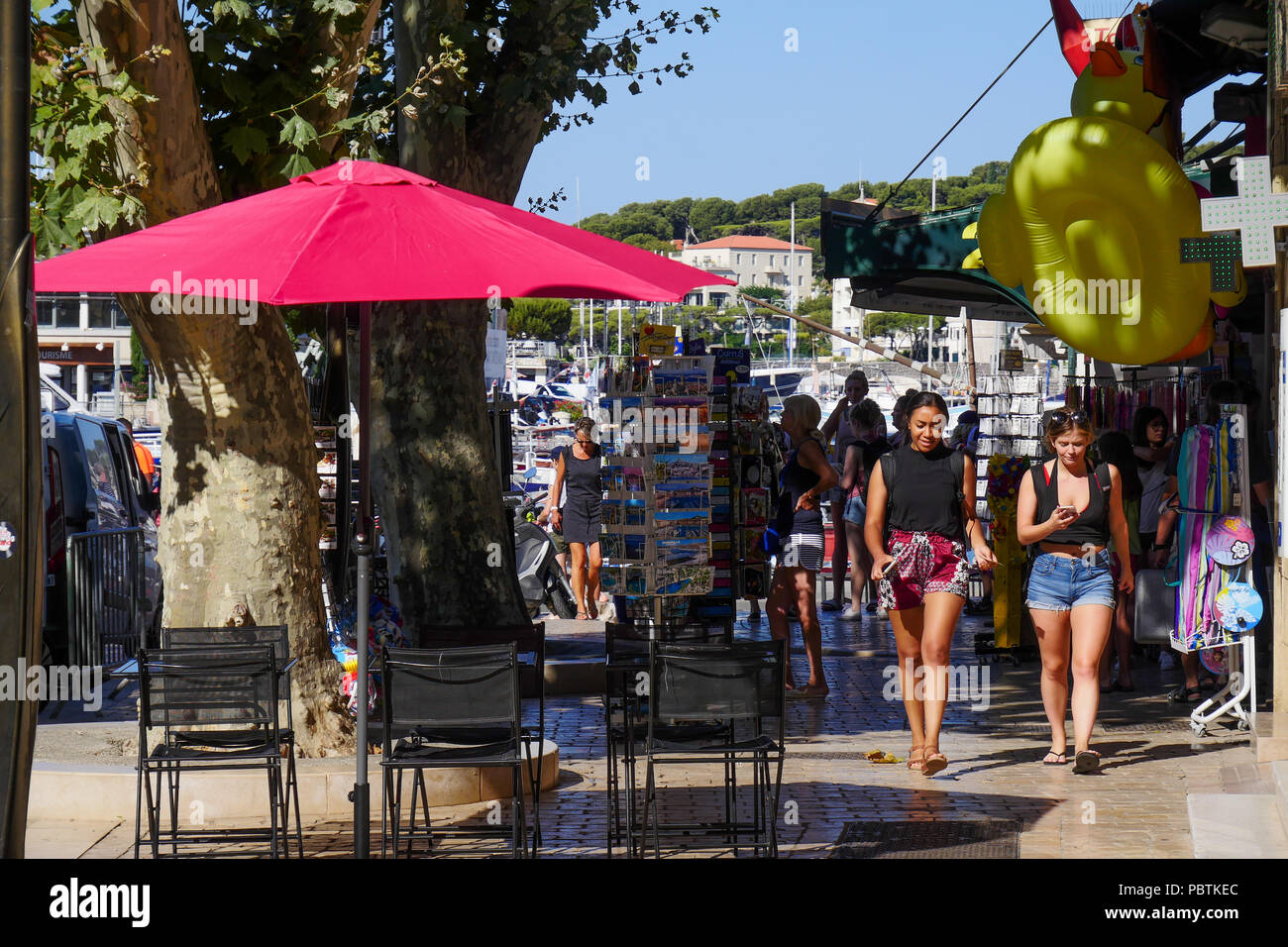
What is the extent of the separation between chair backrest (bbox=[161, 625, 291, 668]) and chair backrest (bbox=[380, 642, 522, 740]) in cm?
86

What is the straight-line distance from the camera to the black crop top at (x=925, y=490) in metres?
8.47

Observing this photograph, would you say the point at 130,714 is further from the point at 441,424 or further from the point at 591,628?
the point at 591,628

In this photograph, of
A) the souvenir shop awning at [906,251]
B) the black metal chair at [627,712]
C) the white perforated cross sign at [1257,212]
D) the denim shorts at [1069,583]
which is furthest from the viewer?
the souvenir shop awning at [906,251]

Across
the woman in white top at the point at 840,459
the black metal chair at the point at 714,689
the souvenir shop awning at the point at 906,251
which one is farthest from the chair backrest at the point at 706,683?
the woman in white top at the point at 840,459

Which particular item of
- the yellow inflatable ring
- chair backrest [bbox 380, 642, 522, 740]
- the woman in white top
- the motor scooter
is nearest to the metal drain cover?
chair backrest [bbox 380, 642, 522, 740]

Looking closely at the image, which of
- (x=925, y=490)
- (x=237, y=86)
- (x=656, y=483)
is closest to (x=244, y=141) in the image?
(x=237, y=86)

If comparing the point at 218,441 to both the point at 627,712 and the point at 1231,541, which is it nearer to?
the point at 627,712

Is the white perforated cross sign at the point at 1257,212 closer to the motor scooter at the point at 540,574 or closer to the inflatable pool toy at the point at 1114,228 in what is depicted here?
the inflatable pool toy at the point at 1114,228

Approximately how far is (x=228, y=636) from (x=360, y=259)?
2.19 m

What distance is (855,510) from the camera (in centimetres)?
1502

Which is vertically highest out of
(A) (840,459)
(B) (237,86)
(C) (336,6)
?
(C) (336,6)

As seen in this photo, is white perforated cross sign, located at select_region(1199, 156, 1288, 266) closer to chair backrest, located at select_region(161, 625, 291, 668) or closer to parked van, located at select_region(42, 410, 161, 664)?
chair backrest, located at select_region(161, 625, 291, 668)

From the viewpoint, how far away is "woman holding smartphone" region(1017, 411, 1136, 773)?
8.39 m

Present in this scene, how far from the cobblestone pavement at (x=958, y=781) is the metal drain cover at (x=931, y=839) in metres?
0.10
